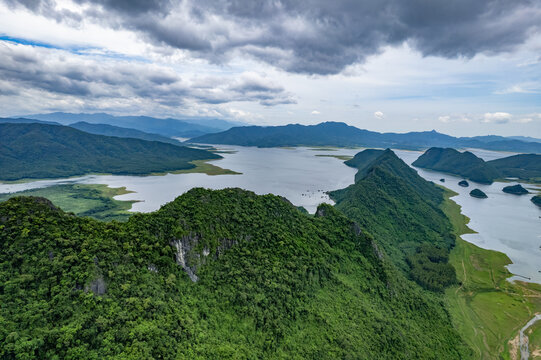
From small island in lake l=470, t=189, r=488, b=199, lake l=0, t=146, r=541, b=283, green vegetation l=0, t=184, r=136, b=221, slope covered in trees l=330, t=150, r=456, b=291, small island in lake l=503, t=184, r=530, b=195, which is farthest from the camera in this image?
small island in lake l=503, t=184, r=530, b=195

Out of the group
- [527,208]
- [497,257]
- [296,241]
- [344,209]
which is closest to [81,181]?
[344,209]

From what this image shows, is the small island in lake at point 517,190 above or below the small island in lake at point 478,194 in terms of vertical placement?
above

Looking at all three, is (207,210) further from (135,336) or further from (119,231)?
(135,336)

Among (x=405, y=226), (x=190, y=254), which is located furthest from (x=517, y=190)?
(x=190, y=254)

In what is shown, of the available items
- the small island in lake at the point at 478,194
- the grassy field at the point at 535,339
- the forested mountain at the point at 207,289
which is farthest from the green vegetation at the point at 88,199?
the small island in lake at the point at 478,194

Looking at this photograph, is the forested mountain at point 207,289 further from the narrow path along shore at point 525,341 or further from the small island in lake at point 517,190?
the small island in lake at point 517,190

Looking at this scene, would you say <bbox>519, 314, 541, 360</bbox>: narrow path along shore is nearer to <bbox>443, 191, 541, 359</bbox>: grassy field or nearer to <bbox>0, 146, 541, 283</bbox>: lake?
<bbox>443, 191, 541, 359</bbox>: grassy field

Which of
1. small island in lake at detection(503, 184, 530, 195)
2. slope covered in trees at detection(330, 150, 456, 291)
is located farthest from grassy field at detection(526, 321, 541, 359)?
small island in lake at detection(503, 184, 530, 195)
